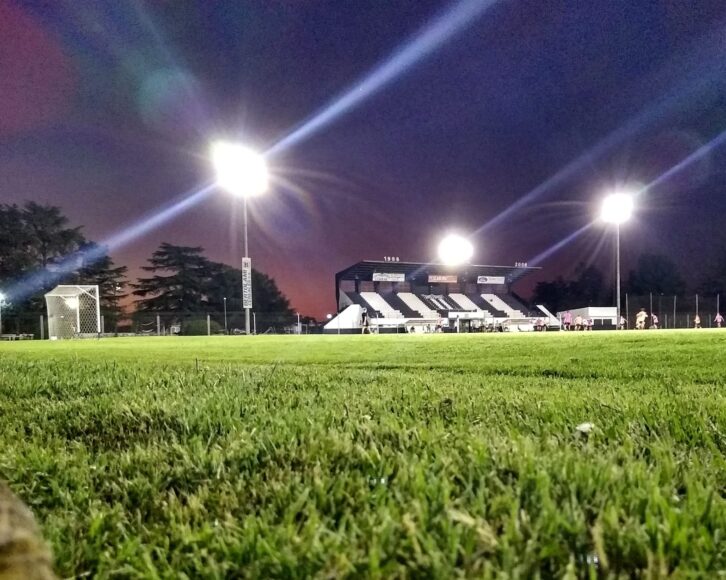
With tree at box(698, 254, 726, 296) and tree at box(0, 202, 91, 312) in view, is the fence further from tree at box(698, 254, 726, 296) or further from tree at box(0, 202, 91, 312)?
tree at box(698, 254, 726, 296)

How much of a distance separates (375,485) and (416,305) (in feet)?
167

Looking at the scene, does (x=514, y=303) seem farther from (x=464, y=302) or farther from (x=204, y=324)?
(x=204, y=324)

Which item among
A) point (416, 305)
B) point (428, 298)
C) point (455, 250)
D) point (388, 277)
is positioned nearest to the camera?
point (416, 305)

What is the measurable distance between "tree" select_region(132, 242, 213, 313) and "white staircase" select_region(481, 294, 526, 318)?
31493 mm

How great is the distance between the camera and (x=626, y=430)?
7.26 feet

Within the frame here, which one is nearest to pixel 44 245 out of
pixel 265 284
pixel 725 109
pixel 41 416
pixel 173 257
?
pixel 173 257

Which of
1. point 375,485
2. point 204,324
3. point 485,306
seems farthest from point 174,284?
point 375,485

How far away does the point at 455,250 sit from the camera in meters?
59.9

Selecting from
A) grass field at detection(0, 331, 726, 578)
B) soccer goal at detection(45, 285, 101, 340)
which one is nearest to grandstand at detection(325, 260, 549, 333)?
soccer goal at detection(45, 285, 101, 340)

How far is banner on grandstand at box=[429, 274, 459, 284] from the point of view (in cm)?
5619

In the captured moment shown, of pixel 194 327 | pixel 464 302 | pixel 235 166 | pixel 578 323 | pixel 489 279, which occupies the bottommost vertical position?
pixel 578 323

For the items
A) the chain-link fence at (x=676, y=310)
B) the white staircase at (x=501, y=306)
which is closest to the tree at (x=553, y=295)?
the white staircase at (x=501, y=306)

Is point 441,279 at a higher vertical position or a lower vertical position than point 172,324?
higher

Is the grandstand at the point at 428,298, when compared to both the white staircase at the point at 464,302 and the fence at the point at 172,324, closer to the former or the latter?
the white staircase at the point at 464,302
